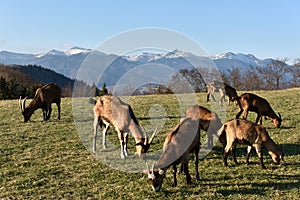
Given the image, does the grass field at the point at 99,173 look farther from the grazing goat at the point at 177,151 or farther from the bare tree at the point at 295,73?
the bare tree at the point at 295,73

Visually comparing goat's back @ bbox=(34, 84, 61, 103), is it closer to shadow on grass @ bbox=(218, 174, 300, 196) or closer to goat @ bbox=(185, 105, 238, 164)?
goat @ bbox=(185, 105, 238, 164)

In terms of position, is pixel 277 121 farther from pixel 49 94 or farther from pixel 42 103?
pixel 42 103

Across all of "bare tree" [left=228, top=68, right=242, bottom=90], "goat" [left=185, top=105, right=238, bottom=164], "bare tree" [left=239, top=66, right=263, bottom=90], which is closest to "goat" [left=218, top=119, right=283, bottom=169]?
"goat" [left=185, top=105, right=238, bottom=164]

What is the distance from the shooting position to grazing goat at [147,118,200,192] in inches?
321

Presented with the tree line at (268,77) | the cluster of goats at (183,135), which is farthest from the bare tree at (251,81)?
the cluster of goats at (183,135)

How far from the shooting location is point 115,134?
15.3 metres

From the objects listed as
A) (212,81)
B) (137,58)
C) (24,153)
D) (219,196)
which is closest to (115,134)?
(24,153)

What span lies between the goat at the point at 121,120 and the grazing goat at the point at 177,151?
1.42 metres

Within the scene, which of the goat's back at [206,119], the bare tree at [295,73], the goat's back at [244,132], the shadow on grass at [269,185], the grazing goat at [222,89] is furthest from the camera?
the bare tree at [295,73]

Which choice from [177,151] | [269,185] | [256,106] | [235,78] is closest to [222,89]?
[256,106]

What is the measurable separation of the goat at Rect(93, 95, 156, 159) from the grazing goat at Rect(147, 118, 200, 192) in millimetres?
1416

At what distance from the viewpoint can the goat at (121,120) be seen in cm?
1048

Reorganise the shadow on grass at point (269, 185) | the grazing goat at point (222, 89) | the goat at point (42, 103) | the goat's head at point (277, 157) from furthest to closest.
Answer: the grazing goat at point (222, 89), the goat at point (42, 103), the goat's head at point (277, 157), the shadow on grass at point (269, 185)

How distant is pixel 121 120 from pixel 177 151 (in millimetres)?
3315
